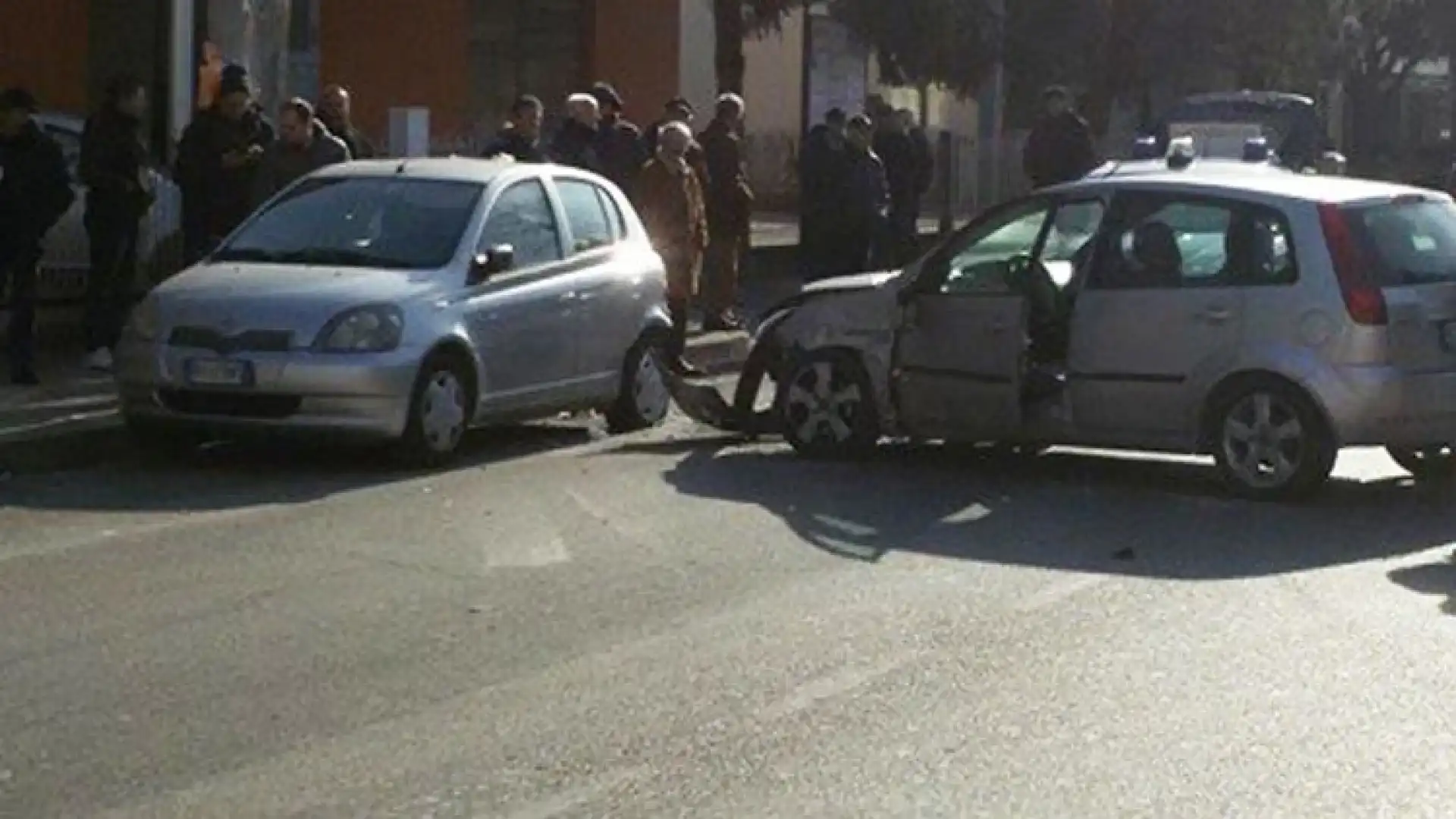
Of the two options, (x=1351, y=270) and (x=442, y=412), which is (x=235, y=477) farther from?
(x=1351, y=270)

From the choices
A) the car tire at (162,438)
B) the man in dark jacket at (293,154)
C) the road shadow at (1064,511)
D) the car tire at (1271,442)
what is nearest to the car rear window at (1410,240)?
the car tire at (1271,442)

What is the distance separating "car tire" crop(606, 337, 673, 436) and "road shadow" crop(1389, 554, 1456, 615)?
5346 mm

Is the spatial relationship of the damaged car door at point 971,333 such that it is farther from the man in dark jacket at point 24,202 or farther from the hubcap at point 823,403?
the man in dark jacket at point 24,202

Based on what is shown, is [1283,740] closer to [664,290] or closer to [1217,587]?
[1217,587]

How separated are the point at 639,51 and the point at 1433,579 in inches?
941

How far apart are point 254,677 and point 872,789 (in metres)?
2.37

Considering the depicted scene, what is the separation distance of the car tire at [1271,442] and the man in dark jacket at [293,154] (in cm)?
636

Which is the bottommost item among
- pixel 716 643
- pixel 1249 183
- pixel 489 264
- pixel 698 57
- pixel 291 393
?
pixel 716 643

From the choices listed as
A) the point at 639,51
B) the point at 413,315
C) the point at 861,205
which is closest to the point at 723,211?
the point at 861,205

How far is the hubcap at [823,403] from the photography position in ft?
48.1

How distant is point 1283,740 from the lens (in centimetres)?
849

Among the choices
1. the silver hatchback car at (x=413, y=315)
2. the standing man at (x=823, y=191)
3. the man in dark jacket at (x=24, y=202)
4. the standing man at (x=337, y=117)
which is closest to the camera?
the silver hatchback car at (x=413, y=315)

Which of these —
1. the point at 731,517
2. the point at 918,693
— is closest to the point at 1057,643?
the point at 918,693

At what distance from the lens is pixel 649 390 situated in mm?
16141
